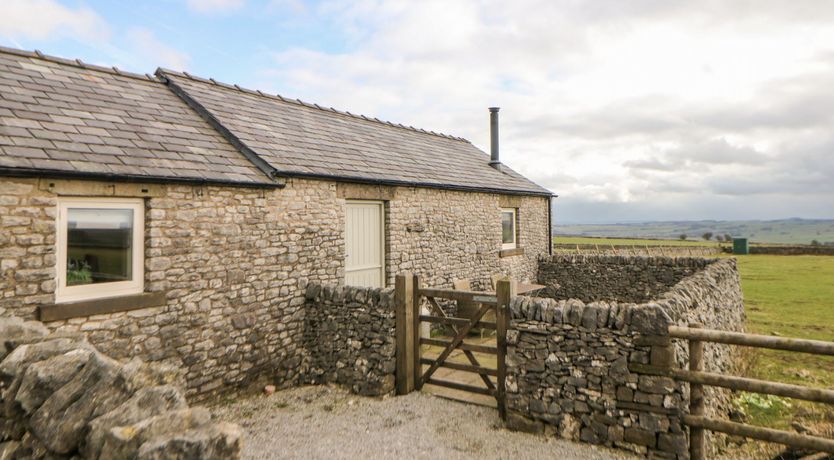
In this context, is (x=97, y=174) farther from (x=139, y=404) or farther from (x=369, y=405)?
(x=369, y=405)

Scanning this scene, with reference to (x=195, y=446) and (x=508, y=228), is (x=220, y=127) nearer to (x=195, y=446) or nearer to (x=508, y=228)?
(x=195, y=446)

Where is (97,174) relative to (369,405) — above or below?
above

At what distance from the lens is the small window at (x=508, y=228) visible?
14.9 metres

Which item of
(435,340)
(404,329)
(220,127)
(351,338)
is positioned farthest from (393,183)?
(435,340)

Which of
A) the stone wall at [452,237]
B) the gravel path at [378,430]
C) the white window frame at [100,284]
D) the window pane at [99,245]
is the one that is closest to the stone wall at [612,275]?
the stone wall at [452,237]

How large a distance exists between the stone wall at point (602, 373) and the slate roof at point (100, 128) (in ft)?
15.5

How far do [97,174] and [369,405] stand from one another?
4.52 m

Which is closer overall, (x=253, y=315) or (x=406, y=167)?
(x=253, y=315)

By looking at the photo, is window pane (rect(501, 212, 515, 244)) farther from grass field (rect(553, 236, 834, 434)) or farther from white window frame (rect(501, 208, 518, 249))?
grass field (rect(553, 236, 834, 434))

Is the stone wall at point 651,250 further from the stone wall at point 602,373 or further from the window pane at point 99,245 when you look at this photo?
the window pane at point 99,245

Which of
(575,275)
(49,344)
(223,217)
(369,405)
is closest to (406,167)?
(223,217)

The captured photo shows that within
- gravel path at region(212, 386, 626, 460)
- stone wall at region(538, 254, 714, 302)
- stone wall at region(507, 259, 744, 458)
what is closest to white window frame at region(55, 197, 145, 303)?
gravel path at region(212, 386, 626, 460)

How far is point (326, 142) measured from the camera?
10586 mm

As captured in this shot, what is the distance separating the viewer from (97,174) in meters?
5.74
